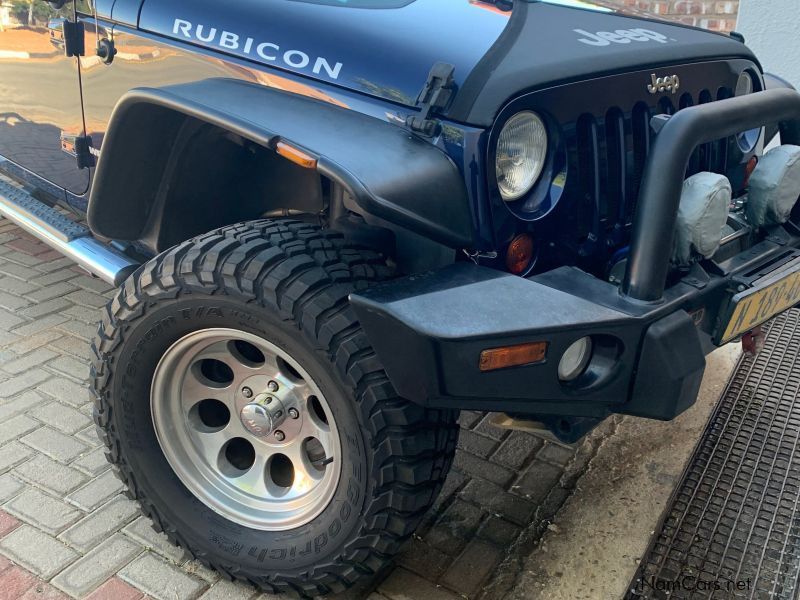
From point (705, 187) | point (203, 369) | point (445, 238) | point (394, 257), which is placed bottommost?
point (203, 369)

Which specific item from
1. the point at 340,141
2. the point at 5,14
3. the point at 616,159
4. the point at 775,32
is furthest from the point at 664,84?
the point at 775,32

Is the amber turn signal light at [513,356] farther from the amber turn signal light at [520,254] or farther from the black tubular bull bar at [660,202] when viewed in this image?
the amber turn signal light at [520,254]

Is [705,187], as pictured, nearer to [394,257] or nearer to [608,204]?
[608,204]

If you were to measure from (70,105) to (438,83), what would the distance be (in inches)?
63.3

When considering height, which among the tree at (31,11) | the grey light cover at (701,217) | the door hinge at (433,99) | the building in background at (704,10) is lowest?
the grey light cover at (701,217)

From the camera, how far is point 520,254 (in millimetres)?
2170

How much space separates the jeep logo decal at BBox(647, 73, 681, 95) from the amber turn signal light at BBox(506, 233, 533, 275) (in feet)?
2.12

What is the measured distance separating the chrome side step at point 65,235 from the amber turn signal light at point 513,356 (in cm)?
156

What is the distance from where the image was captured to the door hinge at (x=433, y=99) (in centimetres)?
200

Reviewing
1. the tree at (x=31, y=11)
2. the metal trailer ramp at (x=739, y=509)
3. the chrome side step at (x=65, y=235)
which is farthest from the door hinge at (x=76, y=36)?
the metal trailer ramp at (x=739, y=509)

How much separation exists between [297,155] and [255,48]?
1.79ft

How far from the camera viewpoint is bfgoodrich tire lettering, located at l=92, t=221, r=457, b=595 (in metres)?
1.93

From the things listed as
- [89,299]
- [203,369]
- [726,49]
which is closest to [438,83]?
[203,369]

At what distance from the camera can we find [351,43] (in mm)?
2164
